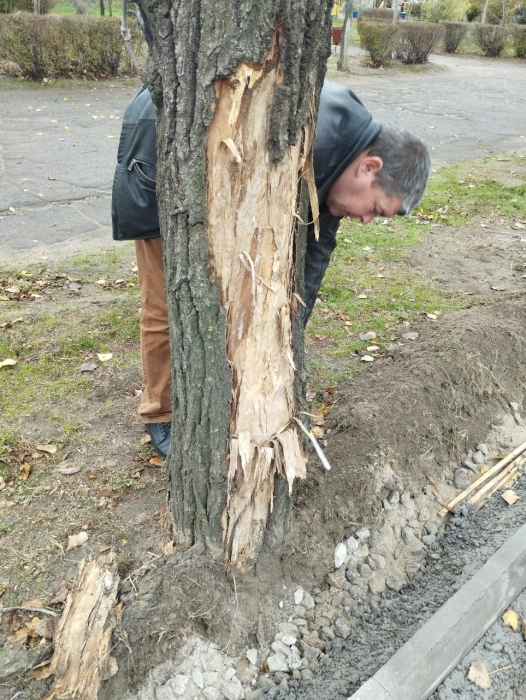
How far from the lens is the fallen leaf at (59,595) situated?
2.39 meters

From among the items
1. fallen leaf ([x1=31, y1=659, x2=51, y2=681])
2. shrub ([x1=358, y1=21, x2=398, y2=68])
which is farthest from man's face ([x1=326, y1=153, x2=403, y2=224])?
shrub ([x1=358, y1=21, x2=398, y2=68])

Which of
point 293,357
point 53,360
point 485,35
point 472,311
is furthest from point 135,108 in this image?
point 485,35

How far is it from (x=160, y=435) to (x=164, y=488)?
0.95ft

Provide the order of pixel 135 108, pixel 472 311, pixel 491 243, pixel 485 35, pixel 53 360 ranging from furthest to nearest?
pixel 485 35 → pixel 491 243 → pixel 472 311 → pixel 53 360 → pixel 135 108

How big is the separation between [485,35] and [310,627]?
2736 centimetres

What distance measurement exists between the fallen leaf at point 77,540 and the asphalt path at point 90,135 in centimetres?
323

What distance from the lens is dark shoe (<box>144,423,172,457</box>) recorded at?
10.1 ft

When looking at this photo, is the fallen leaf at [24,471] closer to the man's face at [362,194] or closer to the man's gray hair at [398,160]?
the man's face at [362,194]

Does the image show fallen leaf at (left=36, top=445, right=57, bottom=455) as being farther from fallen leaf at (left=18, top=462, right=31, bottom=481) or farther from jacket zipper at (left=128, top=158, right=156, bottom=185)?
jacket zipper at (left=128, top=158, right=156, bottom=185)

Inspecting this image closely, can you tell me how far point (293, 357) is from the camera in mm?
2246

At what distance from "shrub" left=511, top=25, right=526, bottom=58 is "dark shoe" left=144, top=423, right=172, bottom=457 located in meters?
26.9

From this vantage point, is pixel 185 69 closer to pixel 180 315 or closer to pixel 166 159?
pixel 166 159

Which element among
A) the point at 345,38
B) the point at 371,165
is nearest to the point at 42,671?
the point at 371,165

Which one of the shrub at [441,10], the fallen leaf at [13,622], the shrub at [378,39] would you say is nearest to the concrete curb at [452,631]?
the fallen leaf at [13,622]
